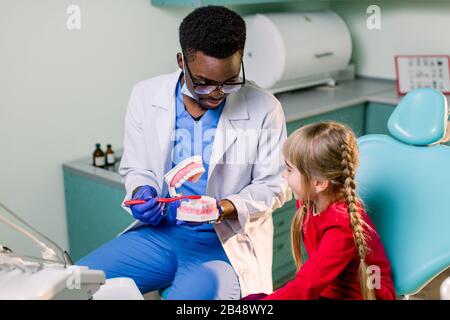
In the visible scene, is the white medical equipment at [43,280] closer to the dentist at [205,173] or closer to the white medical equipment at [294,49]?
the dentist at [205,173]

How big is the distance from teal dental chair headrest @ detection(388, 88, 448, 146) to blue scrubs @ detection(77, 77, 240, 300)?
0.53 m

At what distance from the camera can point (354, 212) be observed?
4.64 feet

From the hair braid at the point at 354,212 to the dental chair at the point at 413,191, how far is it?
13 cm

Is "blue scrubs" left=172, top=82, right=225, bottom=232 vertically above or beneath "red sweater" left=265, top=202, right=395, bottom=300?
above

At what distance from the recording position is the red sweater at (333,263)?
1412 millimetres

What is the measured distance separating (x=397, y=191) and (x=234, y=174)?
1.57 ft

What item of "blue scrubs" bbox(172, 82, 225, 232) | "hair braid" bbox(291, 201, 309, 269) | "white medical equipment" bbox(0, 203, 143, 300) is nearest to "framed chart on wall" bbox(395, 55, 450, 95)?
"blue scrubs" bbox(172, 82, 225, 232)

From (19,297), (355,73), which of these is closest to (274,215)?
(355,73)

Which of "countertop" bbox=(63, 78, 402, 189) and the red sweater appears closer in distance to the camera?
the red sweater

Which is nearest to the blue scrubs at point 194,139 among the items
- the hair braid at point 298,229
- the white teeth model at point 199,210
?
the white teeth model at point 199,210

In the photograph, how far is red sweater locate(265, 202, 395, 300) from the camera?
55.6 inches

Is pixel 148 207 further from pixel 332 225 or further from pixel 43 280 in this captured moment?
pixel 43 280

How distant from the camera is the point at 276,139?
1833 mm

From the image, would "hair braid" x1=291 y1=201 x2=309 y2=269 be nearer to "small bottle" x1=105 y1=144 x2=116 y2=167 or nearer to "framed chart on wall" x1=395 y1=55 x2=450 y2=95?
"small bottle" x1=105 y1=144 x2=116 y2=167
